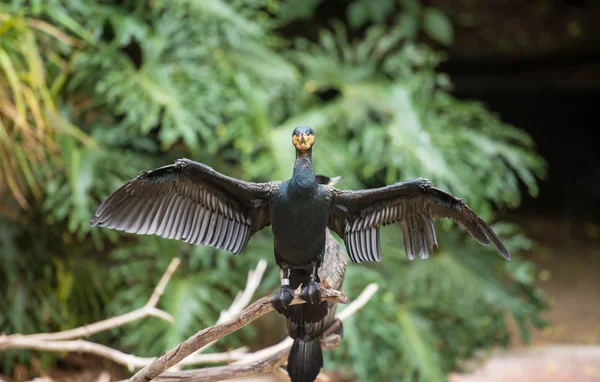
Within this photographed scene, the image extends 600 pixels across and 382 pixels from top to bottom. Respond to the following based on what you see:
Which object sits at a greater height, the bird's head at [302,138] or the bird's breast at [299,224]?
the bird's head at [302,138]

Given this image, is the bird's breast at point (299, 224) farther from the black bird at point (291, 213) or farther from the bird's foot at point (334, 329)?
the bird's foot at point (334, 329)

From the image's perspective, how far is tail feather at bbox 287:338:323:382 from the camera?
1.55 m

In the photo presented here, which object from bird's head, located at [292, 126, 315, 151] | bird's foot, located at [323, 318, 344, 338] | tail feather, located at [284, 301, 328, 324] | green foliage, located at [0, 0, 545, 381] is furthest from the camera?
green foliage, located at [0, 0, 545, 381]

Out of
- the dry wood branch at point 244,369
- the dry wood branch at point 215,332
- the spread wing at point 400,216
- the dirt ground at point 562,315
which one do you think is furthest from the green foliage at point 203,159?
the spread wing at point 400,216

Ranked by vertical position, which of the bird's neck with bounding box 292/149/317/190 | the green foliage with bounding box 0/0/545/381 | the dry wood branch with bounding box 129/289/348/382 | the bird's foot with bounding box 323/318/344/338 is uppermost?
the green foliage with bounding box 0/0/545/381

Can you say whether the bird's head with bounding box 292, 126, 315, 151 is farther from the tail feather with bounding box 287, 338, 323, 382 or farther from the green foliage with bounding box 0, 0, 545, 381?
the green foliage with bounding box 0, 0, 545, 381

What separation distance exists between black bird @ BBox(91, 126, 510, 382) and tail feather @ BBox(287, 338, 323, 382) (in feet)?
0.33

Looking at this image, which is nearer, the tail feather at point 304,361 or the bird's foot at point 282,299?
the bird's foot at point 282,299

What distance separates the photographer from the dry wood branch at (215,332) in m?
1.41

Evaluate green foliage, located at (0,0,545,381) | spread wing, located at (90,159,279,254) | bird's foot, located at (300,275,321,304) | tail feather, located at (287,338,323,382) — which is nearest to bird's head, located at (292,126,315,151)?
spread wing, located at (90,159,279,254)

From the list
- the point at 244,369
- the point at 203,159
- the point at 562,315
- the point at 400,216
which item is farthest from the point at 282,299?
the point at 562,315

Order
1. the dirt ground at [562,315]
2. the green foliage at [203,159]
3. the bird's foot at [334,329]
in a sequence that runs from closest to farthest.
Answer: the bird's foot at [334,329] → the green foliage at [203,159] → the dirt ground at [562,315]

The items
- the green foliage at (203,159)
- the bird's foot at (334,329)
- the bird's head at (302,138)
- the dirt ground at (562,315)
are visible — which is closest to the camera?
the bird's head at (302,138)

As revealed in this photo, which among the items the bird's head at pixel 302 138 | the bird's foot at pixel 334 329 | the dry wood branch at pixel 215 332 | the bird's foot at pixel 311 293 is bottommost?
the dry wood branch at pixel 215 332
